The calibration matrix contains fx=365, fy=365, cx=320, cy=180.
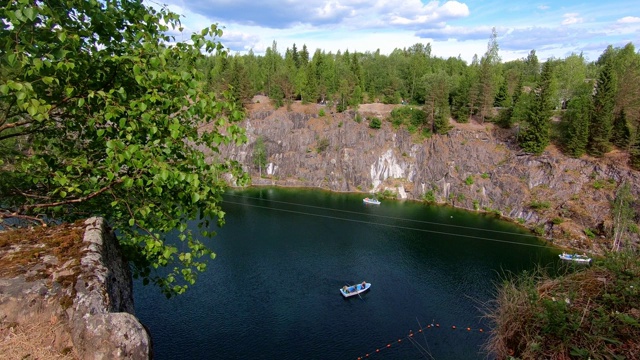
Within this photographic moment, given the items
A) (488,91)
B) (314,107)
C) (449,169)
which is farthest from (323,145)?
(488,91)

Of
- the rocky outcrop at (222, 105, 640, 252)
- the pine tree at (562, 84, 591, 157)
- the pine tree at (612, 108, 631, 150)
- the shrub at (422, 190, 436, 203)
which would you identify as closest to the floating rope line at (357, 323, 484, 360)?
the rocky outcrop at (222, 105, 640, 252)

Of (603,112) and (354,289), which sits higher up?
(603,112)

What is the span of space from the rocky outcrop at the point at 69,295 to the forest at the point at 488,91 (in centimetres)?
2757

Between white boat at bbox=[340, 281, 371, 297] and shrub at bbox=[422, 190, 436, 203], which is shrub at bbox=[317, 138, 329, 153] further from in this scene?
white boat at bbox=[340, 281, 371, 297]

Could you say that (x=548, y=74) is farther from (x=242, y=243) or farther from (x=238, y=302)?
(x=238, y=302)

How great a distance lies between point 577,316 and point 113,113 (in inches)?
252

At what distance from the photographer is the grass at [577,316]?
4.55 metres

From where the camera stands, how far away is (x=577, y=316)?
4867 mm

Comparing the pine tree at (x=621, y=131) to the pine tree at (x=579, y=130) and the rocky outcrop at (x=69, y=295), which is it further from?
the rocky outcrop at (x=69, y=295)

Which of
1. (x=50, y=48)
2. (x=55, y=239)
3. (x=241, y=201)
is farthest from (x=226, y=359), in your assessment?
(x=241, y=201)

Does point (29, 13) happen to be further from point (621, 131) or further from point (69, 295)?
point (621, 131)

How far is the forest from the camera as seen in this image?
49.3 meters

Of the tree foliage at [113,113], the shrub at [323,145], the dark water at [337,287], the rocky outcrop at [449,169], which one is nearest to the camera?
the tree foliage at [113,113]

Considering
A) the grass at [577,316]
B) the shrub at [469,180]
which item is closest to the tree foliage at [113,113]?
the grass at [577,316]
